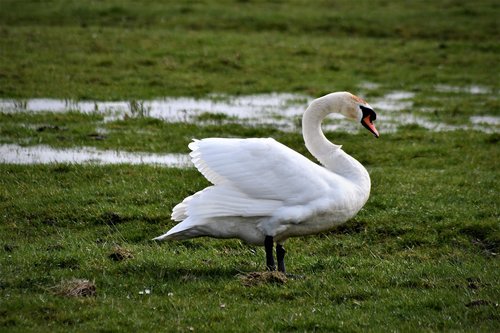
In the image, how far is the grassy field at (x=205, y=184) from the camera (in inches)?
342

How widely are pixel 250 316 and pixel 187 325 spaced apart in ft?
2.17

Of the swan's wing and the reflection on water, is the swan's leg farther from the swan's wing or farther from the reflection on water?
the reflection on water

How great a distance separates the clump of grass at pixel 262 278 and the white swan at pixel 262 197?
442 millimetres

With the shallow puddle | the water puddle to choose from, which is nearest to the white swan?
the water puddle

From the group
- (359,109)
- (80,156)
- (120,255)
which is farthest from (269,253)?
(80,156)

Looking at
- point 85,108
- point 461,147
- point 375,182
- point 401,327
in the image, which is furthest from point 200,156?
point 85,108

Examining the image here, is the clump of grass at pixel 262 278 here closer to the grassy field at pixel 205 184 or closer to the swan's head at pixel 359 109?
the grassy field at pixel 205 184

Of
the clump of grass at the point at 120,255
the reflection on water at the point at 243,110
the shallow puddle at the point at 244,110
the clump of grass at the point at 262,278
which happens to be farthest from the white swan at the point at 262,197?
the reflection on water at the point at 243,110

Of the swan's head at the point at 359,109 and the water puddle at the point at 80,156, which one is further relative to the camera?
the water puddle at the point at 80,156

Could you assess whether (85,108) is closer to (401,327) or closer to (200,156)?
(200,156)

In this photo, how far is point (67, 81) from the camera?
2322 cm

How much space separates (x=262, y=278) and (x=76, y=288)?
2034 mm

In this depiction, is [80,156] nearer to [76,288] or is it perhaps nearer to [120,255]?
[120,255]

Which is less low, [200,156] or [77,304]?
[200,156]
